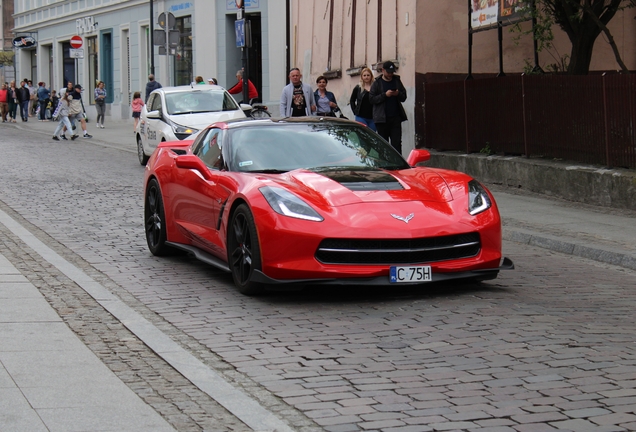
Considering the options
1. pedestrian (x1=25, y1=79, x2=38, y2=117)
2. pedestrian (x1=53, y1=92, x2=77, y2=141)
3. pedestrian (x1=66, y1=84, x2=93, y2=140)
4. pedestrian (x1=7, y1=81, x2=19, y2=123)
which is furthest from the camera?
pedestrian (x1=25, y1=79, x2=38, y2=117)

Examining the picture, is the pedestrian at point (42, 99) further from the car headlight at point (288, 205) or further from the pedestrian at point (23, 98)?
the car headlight at point (288, 205)

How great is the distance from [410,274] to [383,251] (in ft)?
0.86

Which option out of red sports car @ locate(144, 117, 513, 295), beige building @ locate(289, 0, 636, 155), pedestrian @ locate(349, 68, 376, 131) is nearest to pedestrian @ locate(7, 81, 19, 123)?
beige building @ locate(289, 0, 636, 155)

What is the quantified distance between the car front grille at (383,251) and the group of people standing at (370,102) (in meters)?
9.81

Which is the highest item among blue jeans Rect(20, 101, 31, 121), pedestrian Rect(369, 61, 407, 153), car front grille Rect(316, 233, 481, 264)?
blue jeans Rect(20, 101, 31, 121)

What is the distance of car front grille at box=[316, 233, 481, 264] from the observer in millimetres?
7836

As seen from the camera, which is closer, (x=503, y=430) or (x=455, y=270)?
(x=503, y=430)

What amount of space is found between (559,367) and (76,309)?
3682 millimetres

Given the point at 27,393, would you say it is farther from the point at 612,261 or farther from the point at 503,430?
the point at 612,261

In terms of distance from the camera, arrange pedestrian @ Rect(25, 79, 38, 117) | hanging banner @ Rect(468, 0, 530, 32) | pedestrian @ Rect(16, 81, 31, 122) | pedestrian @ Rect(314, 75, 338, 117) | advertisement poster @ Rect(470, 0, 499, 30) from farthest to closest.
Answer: pedestrian @ Rect(25, 79, 38, 117)
pedestrian @ Rect(16, 81, 31, 122)
pedestrian @ Rect(314, 75, 338, 117)
advertisement poster @ Rect(470, 0, 499, 30)
hanging banner @ Rect(468, 0, 530, 32)

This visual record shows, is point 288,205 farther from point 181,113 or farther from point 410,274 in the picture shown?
point 181,113

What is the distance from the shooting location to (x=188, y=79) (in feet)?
130

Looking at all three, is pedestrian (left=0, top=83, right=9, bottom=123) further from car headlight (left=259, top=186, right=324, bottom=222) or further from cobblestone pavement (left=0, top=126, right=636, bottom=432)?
car headlight (left=259, top=186, right=324, bottom=222)

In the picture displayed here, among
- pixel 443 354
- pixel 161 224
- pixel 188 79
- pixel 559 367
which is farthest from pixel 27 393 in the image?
pixel 188 79
